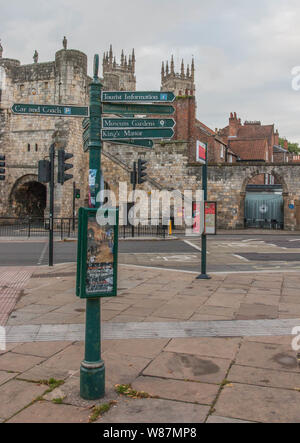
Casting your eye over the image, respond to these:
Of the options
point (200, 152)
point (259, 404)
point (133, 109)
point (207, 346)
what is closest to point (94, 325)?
point (259, 404)

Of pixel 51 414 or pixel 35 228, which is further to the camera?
pixel 35 228

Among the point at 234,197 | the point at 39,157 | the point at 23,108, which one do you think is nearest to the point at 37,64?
the point at 39,157

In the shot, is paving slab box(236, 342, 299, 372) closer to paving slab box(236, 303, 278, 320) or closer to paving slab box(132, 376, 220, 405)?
paving slab box(132, 376, 220, 405)

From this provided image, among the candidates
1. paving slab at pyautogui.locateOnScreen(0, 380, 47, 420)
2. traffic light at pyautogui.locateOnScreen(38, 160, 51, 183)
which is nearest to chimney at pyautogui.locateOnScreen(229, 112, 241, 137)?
traffic light at pyautogui.locateOnScreen(38, 160, 51, 183)

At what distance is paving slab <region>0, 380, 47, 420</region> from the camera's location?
3654 millimetres

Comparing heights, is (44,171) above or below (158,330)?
above

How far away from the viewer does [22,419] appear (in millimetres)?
3492

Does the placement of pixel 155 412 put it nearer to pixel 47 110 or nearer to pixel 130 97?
pixel 130 97

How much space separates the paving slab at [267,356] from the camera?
4.70 metres

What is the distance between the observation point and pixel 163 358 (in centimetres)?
493

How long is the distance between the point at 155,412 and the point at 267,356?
1915 millimetres

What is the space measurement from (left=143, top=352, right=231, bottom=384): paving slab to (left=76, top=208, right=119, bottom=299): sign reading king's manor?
1174mm

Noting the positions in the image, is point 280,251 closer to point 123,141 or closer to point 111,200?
point 123,141
